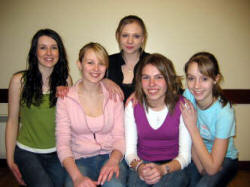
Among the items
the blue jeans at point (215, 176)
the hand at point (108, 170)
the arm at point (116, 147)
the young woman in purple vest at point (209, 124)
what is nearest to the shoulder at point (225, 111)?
the young woman in purple vest at point (209, 124)

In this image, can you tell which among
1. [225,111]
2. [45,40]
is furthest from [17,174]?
[225,111]

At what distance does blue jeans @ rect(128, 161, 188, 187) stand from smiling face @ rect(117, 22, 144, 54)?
1.20m

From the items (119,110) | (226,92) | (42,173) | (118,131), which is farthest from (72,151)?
(226,92)

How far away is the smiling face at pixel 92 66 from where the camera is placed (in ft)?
4.70

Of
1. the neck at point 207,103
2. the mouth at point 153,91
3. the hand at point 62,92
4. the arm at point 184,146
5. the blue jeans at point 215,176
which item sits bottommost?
the blue jeans at point 215,176

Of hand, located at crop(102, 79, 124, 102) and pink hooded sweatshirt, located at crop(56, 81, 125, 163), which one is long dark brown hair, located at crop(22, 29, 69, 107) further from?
hand, located at crop(102, 79, 124, 102)

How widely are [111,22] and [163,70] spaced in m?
1.45

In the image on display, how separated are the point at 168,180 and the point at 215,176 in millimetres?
386

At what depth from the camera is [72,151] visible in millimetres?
1467

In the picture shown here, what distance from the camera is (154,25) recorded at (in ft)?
8.11

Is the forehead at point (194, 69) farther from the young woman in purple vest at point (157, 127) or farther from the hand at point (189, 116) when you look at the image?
the hand at point (189, 116)

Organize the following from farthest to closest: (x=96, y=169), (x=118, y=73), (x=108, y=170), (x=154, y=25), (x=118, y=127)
Answer: (x=154, y=25) < (x=118, y=73) < (x=118, y=127) < (x=96, y=169) < (x=108, y=170)

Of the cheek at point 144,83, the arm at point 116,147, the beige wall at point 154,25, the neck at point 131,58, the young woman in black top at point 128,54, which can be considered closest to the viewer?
the arm at point 116,147

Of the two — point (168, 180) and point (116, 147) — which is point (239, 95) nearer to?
point (168, 180)
